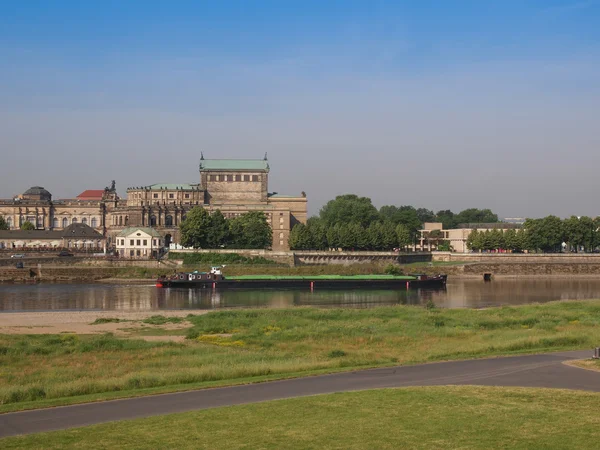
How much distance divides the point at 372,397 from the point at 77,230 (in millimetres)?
130210

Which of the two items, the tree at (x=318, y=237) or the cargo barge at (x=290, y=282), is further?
the tree at (x=318, y=237)

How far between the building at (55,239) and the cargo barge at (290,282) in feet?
149

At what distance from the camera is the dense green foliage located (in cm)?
12162

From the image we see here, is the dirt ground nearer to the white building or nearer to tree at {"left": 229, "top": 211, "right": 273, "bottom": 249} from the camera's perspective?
the white building

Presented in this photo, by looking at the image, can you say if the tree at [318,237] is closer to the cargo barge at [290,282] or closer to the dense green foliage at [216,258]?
the dense green foliage at [216,258]

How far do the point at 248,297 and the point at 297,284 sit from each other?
1524cm

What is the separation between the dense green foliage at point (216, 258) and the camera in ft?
399

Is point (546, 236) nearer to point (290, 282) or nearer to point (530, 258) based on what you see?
point (530, 258)

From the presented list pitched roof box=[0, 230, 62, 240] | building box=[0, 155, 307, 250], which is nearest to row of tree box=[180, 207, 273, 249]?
building box=[0, 155, 307, 250]

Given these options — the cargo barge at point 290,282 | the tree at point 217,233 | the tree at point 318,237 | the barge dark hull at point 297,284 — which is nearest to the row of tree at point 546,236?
the tree at point 318,237

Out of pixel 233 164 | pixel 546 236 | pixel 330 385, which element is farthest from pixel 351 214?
pixel 330 385

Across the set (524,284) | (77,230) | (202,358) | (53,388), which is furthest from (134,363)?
(77,230)

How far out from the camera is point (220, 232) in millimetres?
129750

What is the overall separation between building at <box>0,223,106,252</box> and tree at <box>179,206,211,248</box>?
19.9 m
